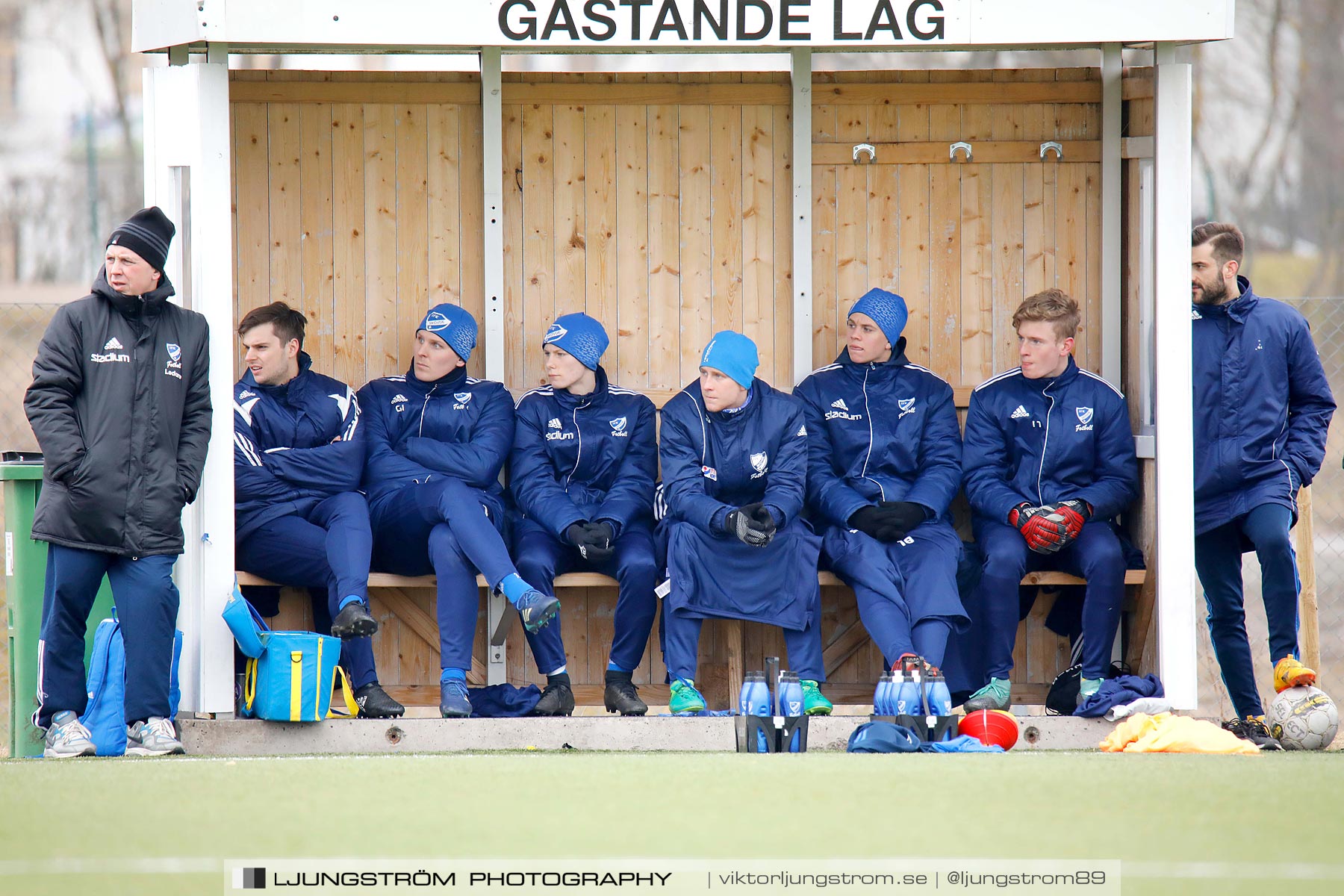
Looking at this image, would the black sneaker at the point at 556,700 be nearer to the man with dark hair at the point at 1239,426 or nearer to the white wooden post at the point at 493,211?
the white wooden post at the point at 493,211

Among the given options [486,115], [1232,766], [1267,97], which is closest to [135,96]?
[486,115]

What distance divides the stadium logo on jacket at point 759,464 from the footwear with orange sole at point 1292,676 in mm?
1770

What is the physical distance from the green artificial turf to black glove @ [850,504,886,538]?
1421mm

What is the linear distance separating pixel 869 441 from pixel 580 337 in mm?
1082

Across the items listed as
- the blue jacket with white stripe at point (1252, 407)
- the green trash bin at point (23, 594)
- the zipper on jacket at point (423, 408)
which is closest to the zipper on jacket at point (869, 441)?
the blue jacket with white stripe at point (1252, 407)

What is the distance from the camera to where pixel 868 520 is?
576cm

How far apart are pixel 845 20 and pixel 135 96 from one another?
8809 mm

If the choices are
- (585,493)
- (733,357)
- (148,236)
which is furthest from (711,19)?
(148,236)

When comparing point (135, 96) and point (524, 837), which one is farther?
point (135, 96)

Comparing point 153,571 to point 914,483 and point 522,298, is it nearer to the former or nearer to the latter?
point 522,298

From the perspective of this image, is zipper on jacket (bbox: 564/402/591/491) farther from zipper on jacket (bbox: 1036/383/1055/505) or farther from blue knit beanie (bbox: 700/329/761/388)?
zipper on jacket (bbox: 1036/383/1055/505)

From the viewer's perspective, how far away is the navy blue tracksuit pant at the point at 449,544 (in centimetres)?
547

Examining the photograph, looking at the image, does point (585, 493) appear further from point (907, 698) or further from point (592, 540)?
point (907, 698)

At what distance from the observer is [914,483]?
5.96m
